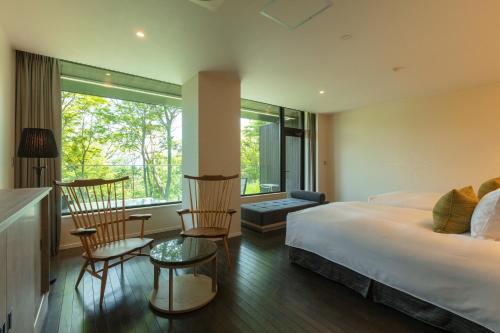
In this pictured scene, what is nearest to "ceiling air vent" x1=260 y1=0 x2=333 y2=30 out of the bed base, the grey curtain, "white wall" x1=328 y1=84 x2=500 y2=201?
the bed base

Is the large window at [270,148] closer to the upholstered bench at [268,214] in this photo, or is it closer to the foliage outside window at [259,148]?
the foliage outside window at [259,148]

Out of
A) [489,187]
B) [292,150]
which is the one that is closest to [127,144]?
[292,150]

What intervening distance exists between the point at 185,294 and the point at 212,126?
2376mm

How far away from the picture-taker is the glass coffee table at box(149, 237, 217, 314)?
5.86 ft

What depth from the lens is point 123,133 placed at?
3.87 meters

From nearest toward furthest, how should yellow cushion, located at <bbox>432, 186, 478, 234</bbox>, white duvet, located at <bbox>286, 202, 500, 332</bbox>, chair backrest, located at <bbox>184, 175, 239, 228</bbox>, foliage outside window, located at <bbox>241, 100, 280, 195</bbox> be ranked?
white duvet, located at <bbox>286, 202, 500, 332</bbox>
yellow cushion, located at <bbox>432, 186, 478, 234</bbox>
chair backrest, located at <bbox>184, 175, 239, 228</bbox>
foliage outside window, located at <bbox>241, 100, 280, 195</bbox>

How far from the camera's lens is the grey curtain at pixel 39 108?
2.84 meters

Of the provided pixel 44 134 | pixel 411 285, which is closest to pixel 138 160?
pixel 44 134

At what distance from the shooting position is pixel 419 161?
4.84m

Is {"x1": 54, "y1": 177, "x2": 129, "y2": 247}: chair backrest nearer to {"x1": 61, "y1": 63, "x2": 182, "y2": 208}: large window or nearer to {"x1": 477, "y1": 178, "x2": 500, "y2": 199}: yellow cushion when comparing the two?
{"x1": 61, "y1": 63, "x2": 182, "y2": 208}: large window

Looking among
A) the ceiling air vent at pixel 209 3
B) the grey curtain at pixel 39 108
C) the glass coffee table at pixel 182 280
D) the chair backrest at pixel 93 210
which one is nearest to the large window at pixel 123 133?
the grey curtain at pixel 39 108

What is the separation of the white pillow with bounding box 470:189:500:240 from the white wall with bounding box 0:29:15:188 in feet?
14.1

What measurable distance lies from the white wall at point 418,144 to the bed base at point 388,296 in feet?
12.3

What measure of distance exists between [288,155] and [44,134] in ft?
15.8
